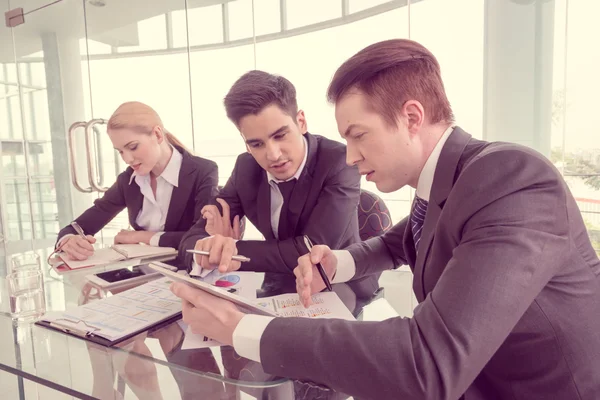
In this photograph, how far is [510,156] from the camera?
715 mm

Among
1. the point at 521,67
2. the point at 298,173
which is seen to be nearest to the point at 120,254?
the point at 298,173

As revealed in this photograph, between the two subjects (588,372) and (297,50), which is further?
(297,50)

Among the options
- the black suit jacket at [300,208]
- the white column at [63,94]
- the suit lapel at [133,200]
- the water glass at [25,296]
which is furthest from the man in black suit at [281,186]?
the white column at [63,94]

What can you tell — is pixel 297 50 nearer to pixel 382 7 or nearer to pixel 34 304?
pixel 382 7

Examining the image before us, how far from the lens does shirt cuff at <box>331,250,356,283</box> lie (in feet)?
4.37

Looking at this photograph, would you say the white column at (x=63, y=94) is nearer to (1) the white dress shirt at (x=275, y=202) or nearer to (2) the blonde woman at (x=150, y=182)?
(2) the blonde woman at (x=150, y=182)

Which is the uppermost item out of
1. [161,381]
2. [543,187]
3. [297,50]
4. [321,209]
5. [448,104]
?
[297,50]

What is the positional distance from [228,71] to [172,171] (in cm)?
199

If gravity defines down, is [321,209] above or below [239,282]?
above

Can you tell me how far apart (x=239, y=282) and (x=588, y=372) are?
1.02m

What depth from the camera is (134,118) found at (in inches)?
93.2

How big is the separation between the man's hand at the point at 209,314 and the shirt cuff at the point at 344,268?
0.52m

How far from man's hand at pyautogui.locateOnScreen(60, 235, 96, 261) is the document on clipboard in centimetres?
73

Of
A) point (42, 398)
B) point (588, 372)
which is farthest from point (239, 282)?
point (42, 398)
